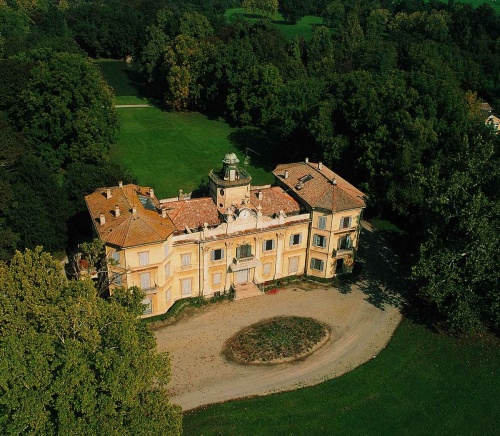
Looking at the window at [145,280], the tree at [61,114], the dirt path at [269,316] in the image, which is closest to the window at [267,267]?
the dirt path at [269,316]

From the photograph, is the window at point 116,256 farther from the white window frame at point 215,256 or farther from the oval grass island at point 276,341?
the oval grass island at point 276,341

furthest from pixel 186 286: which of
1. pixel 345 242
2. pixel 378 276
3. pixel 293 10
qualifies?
pixel 293 10

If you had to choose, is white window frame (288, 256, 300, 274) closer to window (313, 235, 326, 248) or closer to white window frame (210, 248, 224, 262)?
window (313, 235, 326, 248)

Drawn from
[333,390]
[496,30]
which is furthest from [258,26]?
[333,390]

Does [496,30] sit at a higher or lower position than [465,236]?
higher

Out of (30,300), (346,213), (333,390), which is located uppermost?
(30,300)

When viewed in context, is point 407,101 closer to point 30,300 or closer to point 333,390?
point 333,390

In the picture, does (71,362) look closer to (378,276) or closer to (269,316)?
(269,316)
